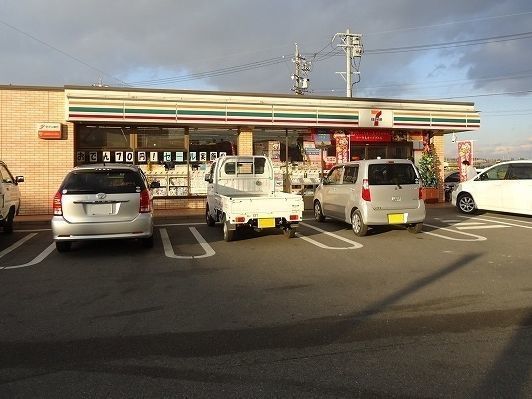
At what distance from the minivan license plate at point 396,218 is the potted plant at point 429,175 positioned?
8.65 m

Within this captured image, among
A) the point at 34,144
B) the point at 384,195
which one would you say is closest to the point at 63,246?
the point at 384,195

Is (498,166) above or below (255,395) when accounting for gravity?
above

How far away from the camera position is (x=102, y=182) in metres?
9.04

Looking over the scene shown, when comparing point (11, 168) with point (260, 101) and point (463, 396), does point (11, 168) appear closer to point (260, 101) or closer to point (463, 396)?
point (260, 101)

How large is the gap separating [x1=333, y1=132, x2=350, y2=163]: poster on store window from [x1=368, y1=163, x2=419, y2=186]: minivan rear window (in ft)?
24.7

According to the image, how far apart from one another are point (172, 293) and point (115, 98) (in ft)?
35.8

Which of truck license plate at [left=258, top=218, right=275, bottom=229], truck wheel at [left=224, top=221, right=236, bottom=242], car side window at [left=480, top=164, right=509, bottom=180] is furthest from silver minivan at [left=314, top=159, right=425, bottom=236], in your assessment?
car side window at [left=480, top=164, right=509, bottom=180]

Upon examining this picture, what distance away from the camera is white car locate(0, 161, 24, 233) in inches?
428

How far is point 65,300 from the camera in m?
6.12

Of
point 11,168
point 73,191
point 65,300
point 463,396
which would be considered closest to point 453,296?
point 463,396

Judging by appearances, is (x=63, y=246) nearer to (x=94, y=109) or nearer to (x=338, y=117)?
(x=94, y=109)

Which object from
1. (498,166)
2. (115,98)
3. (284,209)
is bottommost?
(284,209)

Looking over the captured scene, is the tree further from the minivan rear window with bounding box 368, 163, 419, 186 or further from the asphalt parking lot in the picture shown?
the asphalt parking lot

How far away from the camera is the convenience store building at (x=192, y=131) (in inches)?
612
